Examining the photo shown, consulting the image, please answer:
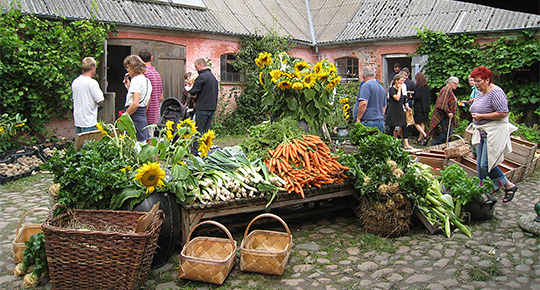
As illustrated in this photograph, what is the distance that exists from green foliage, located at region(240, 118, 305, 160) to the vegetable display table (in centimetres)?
65

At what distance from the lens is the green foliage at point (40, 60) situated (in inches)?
363

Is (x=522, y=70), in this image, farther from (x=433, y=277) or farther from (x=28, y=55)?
(x=28, y=55)

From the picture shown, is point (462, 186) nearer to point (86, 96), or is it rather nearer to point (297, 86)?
point (297, 86)

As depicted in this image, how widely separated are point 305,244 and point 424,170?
2012 millimetres

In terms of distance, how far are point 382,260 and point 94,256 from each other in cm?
272

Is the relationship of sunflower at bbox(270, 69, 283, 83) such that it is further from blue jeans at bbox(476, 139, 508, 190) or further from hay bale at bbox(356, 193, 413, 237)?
blue jeans at bbox(476, 139, 508, 190)

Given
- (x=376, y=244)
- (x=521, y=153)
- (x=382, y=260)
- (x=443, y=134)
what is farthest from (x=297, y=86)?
(x=443, y=134)

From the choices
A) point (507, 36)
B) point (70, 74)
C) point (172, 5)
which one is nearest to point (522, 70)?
point (507, 36)

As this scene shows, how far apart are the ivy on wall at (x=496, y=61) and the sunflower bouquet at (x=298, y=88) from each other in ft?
28.1

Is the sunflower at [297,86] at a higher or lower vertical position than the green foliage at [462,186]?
higher

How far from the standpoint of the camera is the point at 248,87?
14508 millimetres

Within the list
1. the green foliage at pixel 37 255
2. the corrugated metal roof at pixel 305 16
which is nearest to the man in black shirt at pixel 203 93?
the corrugated metal roof at pixel 305 16

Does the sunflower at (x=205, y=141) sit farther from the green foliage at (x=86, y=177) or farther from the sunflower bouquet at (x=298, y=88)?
the sunflower bouquet at (x=298, y=88)

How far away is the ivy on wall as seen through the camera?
12.5m
